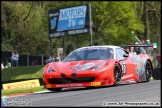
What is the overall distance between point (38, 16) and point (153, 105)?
1979 inches

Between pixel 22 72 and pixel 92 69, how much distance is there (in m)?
19.4

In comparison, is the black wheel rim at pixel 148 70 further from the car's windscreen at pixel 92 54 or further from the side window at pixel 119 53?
the car's windscreen at pixel 92 54

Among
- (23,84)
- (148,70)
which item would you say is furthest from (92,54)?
(23,84)

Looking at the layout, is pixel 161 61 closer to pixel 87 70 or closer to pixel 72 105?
pixel 87 70

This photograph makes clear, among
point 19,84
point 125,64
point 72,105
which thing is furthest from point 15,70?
point 72,105

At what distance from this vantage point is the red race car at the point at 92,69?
12.4 m

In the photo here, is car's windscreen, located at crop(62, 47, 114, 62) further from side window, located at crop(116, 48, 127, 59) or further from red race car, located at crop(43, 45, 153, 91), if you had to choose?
side window, located at crop(116, 48, 127, 59)

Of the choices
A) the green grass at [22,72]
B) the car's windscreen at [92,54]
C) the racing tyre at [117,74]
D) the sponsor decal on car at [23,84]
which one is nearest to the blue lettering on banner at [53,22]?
the green grass at [22,72]

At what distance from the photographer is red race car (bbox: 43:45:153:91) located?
487 inches

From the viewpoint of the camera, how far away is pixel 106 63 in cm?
1280

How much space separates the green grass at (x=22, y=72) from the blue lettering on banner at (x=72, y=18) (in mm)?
3512

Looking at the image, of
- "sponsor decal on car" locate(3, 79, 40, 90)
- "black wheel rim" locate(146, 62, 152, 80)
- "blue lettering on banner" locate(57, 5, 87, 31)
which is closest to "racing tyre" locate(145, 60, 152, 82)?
"black wheel rim" locate(146, 62, 152, 80)

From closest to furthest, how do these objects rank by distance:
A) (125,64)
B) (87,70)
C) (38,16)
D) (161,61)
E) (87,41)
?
(87,70), (125,64), (161,61), (87,41), (38,16)

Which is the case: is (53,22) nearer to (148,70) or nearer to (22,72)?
(22,72)
